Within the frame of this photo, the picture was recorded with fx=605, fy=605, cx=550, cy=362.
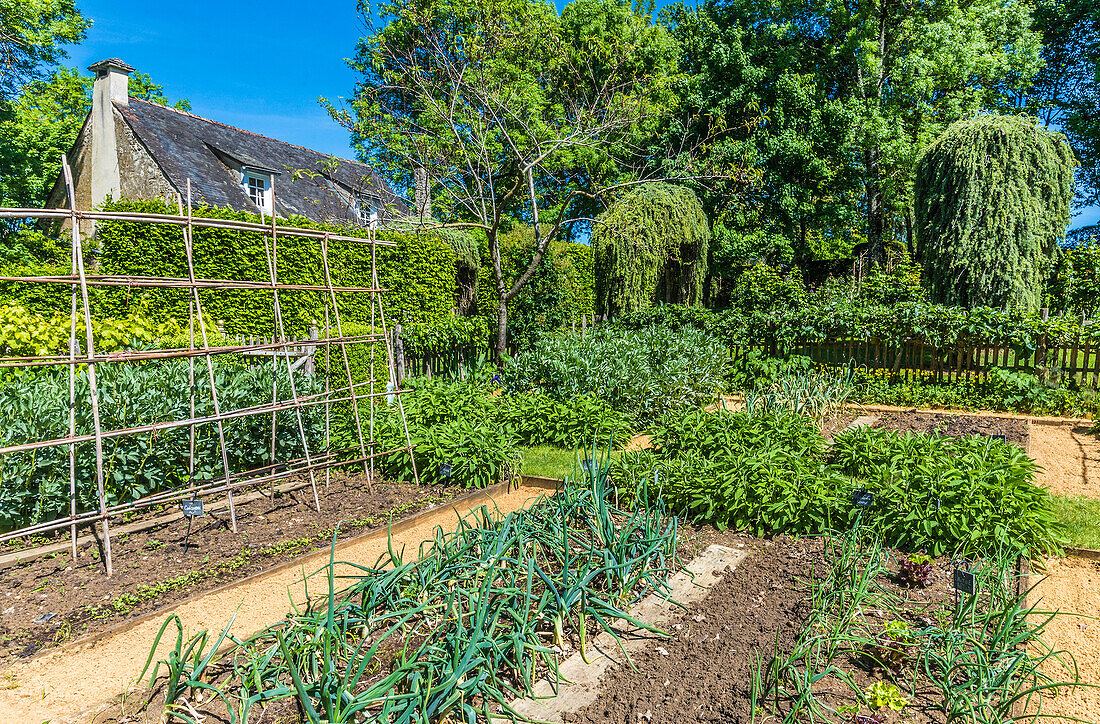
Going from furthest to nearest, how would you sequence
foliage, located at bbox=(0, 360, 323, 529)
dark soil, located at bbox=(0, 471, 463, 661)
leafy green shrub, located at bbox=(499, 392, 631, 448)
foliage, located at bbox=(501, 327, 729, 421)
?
foliage, located at bbox=(501, 327, 729, 421) → leafy green shrub, located at bbox=(499, 392, 631, 448) → foliage, located at bbox=(0, 360, 323, 529) → dark soil, located at bbox=(0, 471, 463, 661)

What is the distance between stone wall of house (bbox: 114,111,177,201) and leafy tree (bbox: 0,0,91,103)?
5020 mm

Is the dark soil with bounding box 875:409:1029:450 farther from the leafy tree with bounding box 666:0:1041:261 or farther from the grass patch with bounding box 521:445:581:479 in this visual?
the leafy tree with bounding box 666:0:1041:261

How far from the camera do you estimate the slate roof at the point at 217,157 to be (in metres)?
14.4

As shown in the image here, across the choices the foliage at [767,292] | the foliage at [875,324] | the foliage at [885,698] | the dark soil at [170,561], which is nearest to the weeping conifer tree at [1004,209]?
the foliage at [875,324]

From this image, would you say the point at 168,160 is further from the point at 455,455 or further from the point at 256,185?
the point at 455,455

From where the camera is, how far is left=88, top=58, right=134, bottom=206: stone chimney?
14812 mm

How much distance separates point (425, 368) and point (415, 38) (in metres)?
4.99

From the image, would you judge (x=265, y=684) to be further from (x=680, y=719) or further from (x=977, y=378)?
(x=977, y=378)

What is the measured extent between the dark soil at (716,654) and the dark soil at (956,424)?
4.12 meters

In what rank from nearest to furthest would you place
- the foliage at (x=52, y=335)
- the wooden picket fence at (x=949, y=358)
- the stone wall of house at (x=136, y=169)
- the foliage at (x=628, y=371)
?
the foliage at (x=52, y=335)
the foliage at (x=628, y=371)
the wooden picket fence at (x=949, y=358)
the stone wall of house at (x=136, y=169)

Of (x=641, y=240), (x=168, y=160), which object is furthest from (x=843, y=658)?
(x=168, y=160)

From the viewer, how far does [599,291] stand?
35.3 ft

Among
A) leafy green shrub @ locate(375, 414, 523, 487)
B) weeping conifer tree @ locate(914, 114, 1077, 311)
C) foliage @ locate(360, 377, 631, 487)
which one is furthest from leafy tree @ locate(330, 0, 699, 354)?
weeping conifer tree @ locate(914, 114, 1077, 311)

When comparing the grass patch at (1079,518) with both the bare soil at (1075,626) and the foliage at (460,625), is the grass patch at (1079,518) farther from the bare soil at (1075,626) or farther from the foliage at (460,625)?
the foliage at (460,625)
